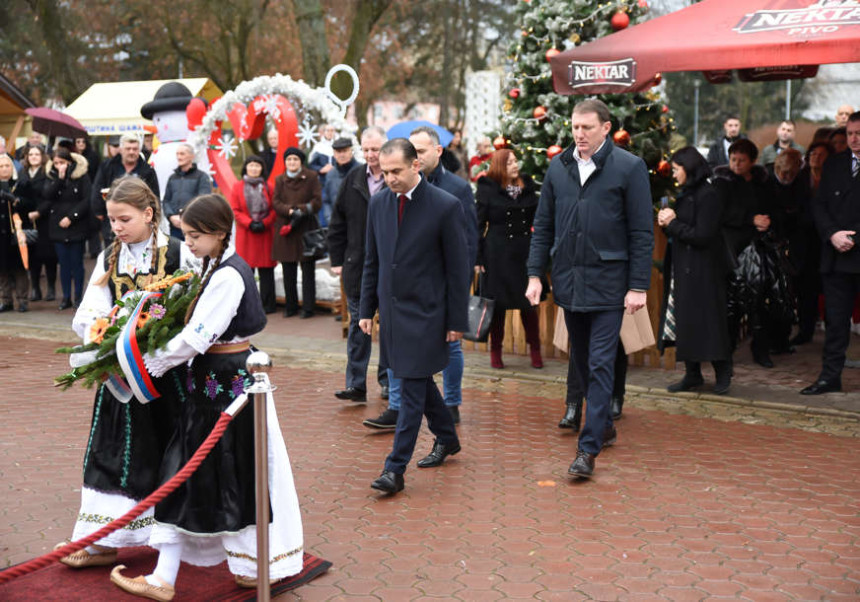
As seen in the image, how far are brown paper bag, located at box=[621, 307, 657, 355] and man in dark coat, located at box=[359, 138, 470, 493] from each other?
2.10 m

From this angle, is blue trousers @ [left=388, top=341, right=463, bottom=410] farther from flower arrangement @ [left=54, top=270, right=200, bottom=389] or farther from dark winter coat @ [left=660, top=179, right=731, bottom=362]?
flower arrangement @ [left=54, top=270, right=200, bottom=389]

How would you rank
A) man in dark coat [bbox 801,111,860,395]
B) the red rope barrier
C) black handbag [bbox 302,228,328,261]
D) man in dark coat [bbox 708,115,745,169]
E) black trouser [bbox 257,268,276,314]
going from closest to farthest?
1. the red rope barrier
2. man in dark coat [bbox 801,111,860,395]
3. black handbag [bbox 302,228,328,261]
4. black trouser [bbox 257,268,276,314]
5. man in dark coat [bbox 708,115,745,169]

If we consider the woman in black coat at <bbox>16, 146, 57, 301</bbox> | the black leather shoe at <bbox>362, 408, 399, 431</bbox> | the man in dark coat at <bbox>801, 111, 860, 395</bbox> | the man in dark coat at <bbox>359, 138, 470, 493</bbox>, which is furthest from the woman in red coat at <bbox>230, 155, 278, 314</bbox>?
the man in dark coat at <bbox>359, 138, 470, 493</bbox>

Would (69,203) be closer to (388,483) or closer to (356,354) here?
(356,354)

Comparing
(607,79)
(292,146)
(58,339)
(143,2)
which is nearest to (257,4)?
(143,2)

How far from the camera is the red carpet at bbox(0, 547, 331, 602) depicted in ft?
14.4

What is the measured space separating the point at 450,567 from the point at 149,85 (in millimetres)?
20937

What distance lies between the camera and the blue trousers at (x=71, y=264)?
42.9 ft

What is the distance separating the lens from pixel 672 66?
7578 millimetres

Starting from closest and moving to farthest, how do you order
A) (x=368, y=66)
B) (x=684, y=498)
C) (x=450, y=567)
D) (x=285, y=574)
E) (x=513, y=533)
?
(x=285, y=574), (x=450, y=567), (x=513, y=533), (x=684, y=498), (x=368, y=66)

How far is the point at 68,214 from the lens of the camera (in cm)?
1295

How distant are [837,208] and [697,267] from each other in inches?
49.4

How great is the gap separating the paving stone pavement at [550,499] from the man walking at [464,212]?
0.70 ft

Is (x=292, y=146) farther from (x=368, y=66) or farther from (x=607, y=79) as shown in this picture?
(x=368, y=66)
